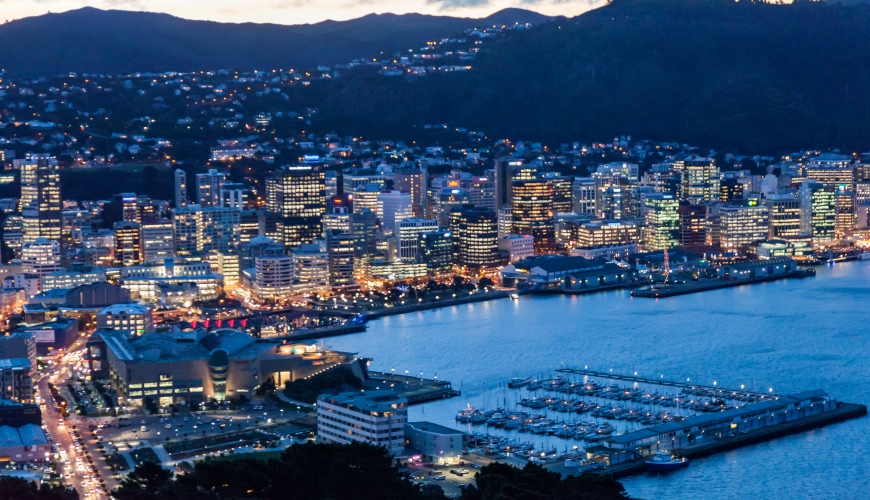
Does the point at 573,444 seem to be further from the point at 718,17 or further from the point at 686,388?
the point at 718,17

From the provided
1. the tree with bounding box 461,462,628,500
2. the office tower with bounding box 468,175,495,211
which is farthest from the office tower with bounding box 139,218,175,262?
the tree with bounding box 461,462,628,500

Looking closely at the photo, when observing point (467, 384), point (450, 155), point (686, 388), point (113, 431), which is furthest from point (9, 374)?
point (450, 155)

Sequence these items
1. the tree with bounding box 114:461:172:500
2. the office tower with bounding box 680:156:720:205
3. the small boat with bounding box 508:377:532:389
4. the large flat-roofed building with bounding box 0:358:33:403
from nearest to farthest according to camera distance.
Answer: the tree with bounding box 114:461:172:500
the large flat-roofed building with bounding box 0:358:33:403
the small boat with bounding box 508:377:532:389
the office tower with bounding box 680:156:720:205

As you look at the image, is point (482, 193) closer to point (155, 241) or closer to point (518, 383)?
point (155, 241)

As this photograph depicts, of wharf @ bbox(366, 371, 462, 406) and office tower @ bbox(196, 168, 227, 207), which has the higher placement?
office tower @ bbox(196, 168, 227, 207)

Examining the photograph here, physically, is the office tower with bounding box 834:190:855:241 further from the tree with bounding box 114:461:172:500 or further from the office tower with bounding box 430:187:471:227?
the tree with bounding box 114:461:172:500

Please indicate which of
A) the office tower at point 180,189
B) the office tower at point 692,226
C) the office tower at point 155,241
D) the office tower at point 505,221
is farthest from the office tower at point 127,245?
the office tower at point 692,226

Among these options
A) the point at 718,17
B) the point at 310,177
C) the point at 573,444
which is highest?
the point at 718,17

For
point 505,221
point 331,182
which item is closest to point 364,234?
point 505,221
